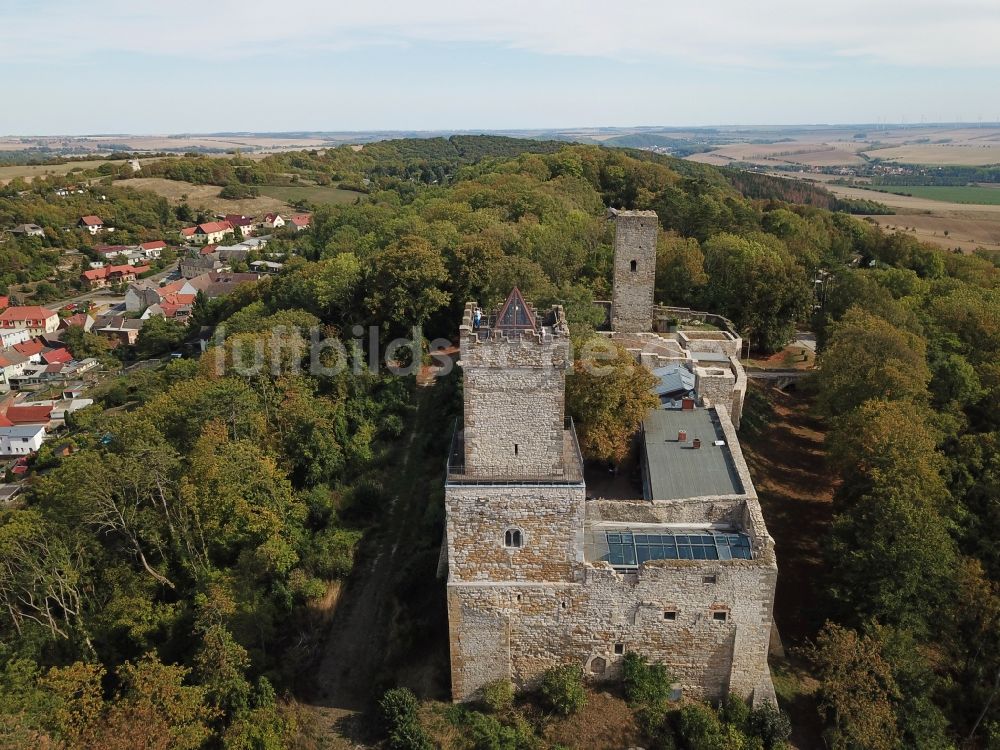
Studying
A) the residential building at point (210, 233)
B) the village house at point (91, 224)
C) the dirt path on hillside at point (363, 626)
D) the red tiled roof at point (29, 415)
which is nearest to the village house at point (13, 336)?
the red tiled roof at point (29, 415)

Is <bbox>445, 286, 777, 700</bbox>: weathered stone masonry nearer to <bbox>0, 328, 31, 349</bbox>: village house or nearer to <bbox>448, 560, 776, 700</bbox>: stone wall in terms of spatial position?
<bbox>448, 560, 776, 700</bbox>: stone wall

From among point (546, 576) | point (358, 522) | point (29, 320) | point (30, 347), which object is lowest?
point (30, 347)

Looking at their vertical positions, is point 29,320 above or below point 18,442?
above

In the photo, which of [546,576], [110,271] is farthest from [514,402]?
[110,271]

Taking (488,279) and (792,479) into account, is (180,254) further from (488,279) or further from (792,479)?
(792,479)

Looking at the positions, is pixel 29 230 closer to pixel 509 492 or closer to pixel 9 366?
pixel 9 366
